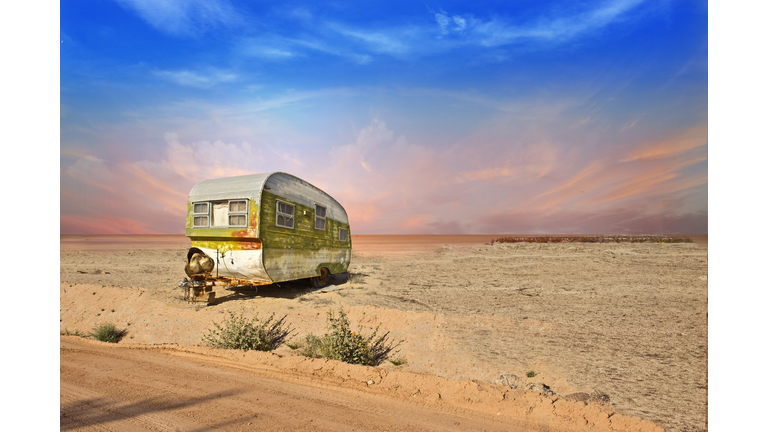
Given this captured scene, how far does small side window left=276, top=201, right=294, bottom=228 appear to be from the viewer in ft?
33.5

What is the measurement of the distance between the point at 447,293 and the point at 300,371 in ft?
25.6

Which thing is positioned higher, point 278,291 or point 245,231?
point 245,231

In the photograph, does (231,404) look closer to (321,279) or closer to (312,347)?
(312,347)

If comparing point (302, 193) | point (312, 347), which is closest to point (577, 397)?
point (312, 347)

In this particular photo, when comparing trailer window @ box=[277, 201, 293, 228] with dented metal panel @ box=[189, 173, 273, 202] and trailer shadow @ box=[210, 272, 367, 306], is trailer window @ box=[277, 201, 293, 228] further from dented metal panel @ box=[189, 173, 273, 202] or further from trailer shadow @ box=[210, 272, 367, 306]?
trailer shadow @ box=[210, 272, 367, 306]

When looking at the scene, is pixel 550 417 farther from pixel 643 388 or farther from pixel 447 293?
pixel 447 293

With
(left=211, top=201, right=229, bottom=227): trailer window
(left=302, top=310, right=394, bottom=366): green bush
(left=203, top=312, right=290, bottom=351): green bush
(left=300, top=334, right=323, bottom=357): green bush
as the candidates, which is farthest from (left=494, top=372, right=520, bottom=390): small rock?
(left=211, top=201, right=229, bottom=227): trailer window

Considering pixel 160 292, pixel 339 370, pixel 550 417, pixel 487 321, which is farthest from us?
pixel 160 292

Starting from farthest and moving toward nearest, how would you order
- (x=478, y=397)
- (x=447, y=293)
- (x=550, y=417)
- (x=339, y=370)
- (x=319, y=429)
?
1. (x=447, y=293)
2. (x=339, y=370)
3. (x=478, y=397)
4. (x=550, y=417)
5. (x=319, y=429)

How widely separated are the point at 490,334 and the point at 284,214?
6.74 metres

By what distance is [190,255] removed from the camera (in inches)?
410

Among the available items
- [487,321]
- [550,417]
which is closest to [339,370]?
[550,417]

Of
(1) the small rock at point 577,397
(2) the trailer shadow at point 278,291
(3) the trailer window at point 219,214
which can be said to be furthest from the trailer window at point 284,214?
(1) the small rock at point 577,397

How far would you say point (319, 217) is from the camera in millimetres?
12781
